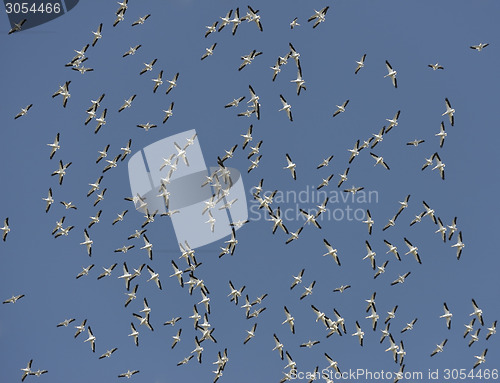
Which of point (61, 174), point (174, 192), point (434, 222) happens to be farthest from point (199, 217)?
point (434, 222)

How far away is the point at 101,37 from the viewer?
51.8 metres

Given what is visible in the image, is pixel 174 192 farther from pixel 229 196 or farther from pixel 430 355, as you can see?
pixel 430 355

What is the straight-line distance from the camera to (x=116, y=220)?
53.5m

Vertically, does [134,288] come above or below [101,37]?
below

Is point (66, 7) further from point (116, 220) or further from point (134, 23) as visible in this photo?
point (116, 220)

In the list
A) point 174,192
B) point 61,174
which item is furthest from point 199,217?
point 61,174

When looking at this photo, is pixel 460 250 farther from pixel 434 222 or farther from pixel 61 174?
pixel 61 174

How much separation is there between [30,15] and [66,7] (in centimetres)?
159

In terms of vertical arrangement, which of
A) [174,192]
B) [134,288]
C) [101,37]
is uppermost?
[101,37]

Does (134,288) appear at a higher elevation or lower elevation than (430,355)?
higher

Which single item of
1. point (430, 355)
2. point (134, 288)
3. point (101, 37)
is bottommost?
point (430, 355)

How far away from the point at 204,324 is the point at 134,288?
3.53 m

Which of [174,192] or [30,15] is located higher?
[30,15]

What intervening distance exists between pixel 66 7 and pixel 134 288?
497 inches
